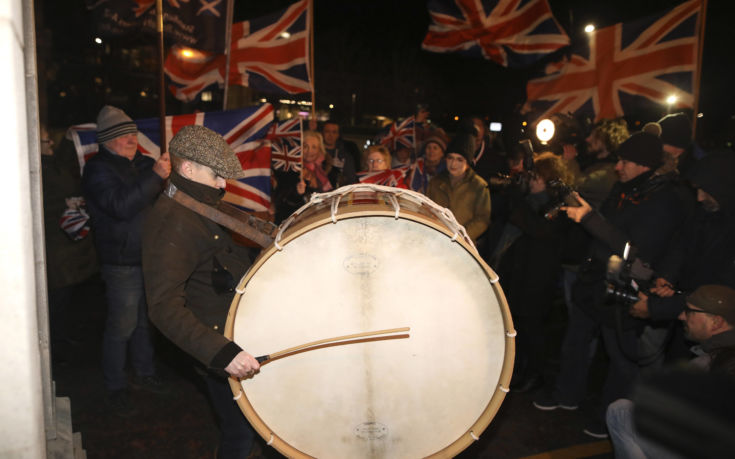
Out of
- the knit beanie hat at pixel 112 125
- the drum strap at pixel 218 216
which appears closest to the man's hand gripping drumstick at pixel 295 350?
the drum strap at pixel 218 216

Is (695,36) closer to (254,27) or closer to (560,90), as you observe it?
(560,90)

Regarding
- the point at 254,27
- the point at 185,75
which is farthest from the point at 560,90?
the point at 185,75

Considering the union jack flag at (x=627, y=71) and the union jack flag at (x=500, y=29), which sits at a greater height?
the union jack flag at (x=500, y=29)

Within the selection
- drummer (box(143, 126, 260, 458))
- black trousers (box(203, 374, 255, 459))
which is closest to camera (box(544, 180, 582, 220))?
drummer (box(143, 126, 260, 458))

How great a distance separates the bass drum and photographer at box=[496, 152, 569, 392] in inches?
81.0

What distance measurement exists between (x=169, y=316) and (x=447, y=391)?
1.23 metres

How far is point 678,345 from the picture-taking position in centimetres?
391

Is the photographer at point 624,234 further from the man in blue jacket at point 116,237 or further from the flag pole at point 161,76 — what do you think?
the flag pole at point 161,76

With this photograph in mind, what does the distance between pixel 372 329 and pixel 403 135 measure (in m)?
5.50

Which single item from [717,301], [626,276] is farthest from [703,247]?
[717,301]

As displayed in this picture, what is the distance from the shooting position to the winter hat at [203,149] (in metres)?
2.38

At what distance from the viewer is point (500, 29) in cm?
786

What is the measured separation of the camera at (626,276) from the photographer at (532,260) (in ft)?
3.14

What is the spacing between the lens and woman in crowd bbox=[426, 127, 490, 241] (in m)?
4.37
